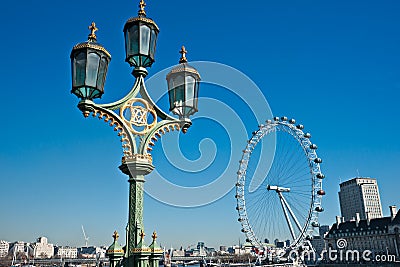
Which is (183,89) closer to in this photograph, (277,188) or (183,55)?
(183,55)

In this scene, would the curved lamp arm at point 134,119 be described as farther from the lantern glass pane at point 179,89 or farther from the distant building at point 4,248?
the distant building at point 4,248

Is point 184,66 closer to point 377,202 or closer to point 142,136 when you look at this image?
point 142,136

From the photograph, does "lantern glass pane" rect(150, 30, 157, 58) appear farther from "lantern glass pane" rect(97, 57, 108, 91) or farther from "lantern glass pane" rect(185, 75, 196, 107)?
"lantern glass pane" rect(97, 57, 108, 91)

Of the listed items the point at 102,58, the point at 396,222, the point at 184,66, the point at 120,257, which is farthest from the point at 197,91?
the point at 396,222

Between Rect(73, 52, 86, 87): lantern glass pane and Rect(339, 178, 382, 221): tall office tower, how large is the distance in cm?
→ 13405

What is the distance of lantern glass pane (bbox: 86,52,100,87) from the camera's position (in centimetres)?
501

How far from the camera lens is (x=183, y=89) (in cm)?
578

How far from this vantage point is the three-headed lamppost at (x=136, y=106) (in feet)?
15.5

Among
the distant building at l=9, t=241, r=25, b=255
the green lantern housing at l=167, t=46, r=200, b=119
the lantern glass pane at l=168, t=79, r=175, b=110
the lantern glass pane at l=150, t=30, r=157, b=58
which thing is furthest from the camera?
the distant building at l=9, t=241, r=25, b=255

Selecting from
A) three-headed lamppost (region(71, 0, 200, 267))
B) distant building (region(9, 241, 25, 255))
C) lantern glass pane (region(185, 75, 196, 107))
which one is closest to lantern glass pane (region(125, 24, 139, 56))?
three-headed lamppost (region(71, 0, 200, 267))

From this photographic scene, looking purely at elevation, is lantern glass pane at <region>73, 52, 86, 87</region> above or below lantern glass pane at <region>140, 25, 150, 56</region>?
below

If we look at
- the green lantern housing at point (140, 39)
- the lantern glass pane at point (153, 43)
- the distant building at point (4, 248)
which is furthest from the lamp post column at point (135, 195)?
the distant building at point (4, 248)

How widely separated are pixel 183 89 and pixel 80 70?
156 centimetres

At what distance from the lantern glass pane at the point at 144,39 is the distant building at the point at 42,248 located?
18174cm
